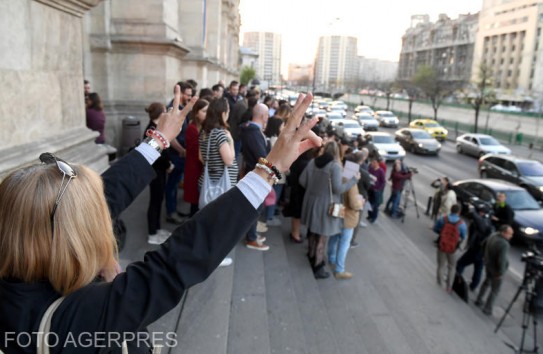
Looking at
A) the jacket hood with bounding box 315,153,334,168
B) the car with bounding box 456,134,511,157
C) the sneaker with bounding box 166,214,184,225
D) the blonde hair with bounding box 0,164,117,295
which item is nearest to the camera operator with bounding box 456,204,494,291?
the jacket hood with bounding box 315,153,334,168

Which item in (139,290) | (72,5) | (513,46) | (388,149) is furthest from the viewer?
(513,46)

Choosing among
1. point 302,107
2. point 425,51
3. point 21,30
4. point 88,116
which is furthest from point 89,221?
point 425,51

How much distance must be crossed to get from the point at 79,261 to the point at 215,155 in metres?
3.21

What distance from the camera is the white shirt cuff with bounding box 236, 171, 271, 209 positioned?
1.46 metres

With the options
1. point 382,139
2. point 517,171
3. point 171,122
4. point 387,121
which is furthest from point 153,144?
point 387,121

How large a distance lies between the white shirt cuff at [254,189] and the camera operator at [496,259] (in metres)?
6.50

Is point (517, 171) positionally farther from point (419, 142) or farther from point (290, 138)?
point (290, 138)

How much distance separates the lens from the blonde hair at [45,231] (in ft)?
4.31

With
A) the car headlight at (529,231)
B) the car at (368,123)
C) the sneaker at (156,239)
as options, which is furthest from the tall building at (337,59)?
the sneaker at (156,239)

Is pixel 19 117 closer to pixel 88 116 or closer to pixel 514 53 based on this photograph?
pixel 88 116

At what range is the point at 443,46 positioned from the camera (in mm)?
121312

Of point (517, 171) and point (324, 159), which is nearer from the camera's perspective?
point (324, 159)

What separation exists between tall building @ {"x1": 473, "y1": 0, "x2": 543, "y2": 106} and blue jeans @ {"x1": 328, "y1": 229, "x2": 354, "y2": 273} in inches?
3345

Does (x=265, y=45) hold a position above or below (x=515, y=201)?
above
